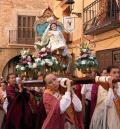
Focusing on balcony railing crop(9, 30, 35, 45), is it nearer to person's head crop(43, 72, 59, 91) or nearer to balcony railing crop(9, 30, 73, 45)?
balcony railing crop(9, 30, 73, 45)

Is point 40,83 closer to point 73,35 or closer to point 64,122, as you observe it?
point 64,122

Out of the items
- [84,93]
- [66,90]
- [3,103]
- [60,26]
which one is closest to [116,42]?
[60,26]

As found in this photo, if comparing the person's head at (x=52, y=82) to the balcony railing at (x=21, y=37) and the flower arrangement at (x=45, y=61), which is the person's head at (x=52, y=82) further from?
the balcony railing at (x=21, y=37)

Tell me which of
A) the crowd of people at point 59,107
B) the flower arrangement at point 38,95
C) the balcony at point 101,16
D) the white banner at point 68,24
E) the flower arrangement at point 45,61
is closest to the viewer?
the crowd of people at point 59,107

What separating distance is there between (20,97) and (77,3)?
9002mm

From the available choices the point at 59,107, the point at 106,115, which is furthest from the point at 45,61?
the point at 59,107

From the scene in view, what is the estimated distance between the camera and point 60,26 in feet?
21.2

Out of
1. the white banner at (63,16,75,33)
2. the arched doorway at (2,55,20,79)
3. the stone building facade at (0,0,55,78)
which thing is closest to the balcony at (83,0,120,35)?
the white banner at (63,16,75,33)

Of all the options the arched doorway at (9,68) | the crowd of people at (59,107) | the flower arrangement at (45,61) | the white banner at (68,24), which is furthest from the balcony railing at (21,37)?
the crowd of people at (59,107)

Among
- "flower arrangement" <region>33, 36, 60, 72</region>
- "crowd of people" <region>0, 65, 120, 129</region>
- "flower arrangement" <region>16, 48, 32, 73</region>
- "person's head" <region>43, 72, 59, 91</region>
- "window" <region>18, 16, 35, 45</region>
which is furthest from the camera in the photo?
"window" <region>18, 16, 35, 45</region>

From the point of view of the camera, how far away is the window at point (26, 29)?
1591 cm

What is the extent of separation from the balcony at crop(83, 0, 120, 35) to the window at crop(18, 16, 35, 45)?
622 cm

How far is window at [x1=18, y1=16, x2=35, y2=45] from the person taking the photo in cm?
1591

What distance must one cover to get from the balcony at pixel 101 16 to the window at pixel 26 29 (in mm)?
6218
